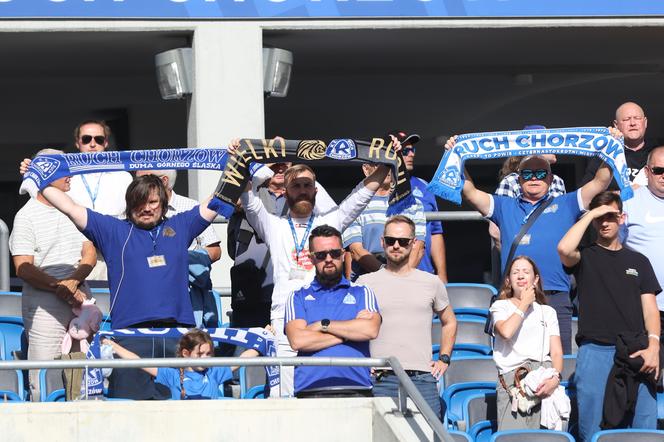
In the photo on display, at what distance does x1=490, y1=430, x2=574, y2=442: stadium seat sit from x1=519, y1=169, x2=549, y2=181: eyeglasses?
2.16 m

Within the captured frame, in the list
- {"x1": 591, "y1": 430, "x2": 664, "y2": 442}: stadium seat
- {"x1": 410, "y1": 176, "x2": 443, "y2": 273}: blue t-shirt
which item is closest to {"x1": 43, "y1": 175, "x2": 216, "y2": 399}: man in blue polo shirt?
{"x1": 410, "y1": 176, "x2": 443, "y2": 273}: blue t-shirt

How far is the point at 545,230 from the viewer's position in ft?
30.2

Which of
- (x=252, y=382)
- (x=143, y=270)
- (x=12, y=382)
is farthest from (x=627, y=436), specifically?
(x=12, y=382)

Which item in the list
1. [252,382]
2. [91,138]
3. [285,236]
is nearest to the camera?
[285,236]

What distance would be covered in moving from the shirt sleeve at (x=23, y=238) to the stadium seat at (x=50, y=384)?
0.90 meters

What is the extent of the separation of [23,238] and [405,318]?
2.85 meters

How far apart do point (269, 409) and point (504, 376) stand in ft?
5.13

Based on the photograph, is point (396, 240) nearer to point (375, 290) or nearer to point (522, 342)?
point (375, 290)

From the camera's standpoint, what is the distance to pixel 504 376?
27.5 feet

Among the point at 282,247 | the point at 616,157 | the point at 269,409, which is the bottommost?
the point at 269,409

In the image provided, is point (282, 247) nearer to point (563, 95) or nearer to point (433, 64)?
point (433, 64)

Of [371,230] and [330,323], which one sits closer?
[330,323]

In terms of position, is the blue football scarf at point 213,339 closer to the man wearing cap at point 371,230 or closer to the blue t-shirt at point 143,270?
the blue t-shirt at point 143,270

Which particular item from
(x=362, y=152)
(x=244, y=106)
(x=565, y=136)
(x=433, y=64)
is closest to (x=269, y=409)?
(x=362, y=152)
